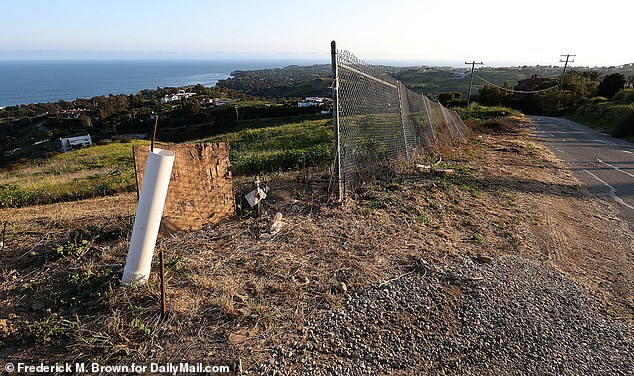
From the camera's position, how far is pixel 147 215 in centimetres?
267

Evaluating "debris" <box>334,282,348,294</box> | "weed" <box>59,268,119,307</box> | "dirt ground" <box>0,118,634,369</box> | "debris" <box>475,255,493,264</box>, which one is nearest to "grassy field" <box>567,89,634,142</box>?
"dirt ground" <box>0,118,634,369</box>

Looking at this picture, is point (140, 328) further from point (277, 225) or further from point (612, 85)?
point (612, 85)

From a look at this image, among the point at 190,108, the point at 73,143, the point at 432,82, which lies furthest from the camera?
the point at 432,82

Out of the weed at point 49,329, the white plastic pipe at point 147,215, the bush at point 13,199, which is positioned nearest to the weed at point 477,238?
the white plastic pipe at point 147,215

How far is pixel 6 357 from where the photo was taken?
86.0 inches

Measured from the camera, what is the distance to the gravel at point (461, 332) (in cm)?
234

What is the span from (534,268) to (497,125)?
48.7ft

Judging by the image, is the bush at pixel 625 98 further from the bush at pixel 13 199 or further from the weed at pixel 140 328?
the bush at pixel 13 199

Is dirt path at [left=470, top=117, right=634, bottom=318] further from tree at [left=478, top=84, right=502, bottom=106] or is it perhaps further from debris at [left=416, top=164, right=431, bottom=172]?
tree at [left=478, top=84, right=502, bottom=106]

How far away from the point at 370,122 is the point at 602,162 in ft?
26.6

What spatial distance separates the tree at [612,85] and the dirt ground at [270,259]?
34950mm

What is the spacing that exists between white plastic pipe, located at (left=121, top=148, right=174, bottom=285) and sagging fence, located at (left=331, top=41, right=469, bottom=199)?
2538mm

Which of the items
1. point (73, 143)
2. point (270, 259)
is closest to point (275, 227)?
point (270, 259)

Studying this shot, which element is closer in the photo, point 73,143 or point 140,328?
point 140,328
